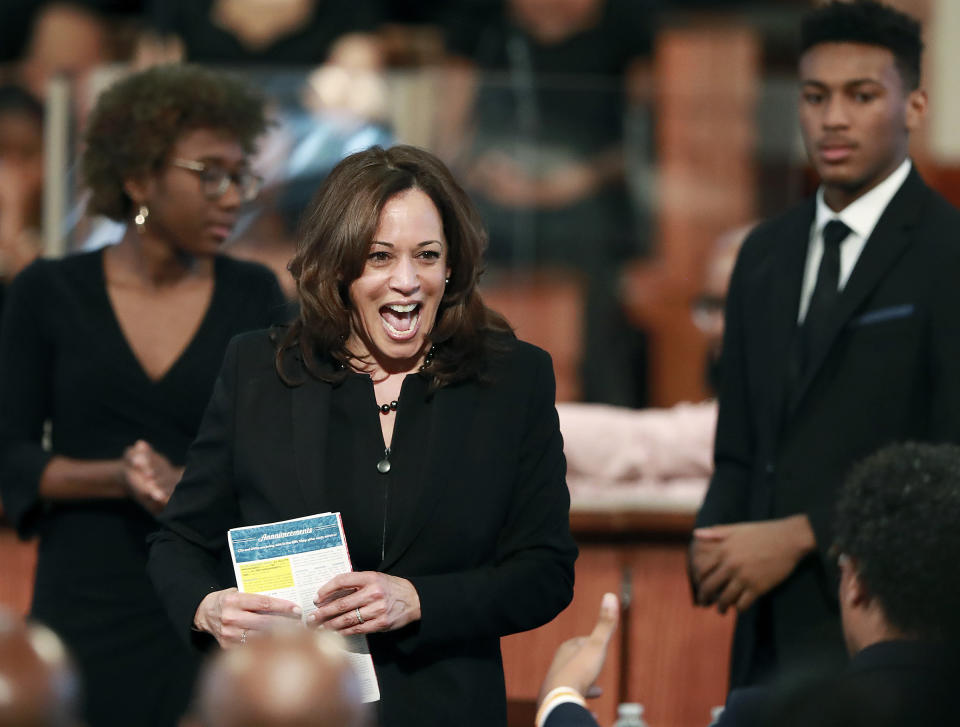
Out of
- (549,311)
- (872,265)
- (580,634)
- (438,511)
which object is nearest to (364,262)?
(438,511)

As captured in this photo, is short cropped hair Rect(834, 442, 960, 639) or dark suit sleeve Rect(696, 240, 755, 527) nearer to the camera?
short cropped hair Rect(834, 442, 960, 639)

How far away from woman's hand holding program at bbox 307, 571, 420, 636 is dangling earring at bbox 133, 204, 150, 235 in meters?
1.21

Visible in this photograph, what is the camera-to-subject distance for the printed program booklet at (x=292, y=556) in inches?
76.1

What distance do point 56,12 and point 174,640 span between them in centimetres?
357

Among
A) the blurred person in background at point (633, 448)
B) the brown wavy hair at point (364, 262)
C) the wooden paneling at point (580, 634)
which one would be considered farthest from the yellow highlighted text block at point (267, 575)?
the blurred person in background at point (633, 448)

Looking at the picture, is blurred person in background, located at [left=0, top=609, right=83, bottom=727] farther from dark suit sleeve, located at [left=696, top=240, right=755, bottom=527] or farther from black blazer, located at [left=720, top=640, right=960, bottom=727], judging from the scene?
dark suit sleeve, located at [left=696, top=240, right=755, bottom=527]

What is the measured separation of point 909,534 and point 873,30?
129cm

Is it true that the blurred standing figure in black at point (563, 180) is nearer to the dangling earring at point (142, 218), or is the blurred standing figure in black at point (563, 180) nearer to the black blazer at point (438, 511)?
the dangling earring at point (142, 218)

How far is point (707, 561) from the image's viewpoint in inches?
103

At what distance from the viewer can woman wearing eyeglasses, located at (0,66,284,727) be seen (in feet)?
8.84

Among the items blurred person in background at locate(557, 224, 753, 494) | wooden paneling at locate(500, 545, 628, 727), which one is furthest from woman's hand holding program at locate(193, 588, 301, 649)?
blurred person in background at locate(557, 224, 753, 494)

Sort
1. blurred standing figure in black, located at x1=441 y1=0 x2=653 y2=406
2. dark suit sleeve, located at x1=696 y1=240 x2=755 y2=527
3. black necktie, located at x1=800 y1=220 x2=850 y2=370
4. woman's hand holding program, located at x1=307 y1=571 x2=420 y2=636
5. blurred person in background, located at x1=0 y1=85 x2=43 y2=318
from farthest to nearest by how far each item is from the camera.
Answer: blurred standing figure in black, located at x1=441 y1=0 x2=653 y2=406 < blurred person in background, located at x1=0 y1=85 x2=43 y2=318 < dark suit sleeve, located at x1=696 y1=240 x2=755 y2=527 < black necktie, located at x1=800 y1=220 x2=850 y2=370 < woman's hand holding program, located at x1=307 y1=571 x2=420 y2=636

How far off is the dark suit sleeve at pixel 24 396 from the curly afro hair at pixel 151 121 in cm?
30

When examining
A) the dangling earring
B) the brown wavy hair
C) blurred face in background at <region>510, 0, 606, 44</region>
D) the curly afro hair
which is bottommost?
the brown wavy hair
